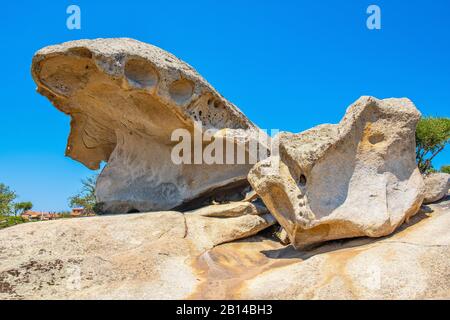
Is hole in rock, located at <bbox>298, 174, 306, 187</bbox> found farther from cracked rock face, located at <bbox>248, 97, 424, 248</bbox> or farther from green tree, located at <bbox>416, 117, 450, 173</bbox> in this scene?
green tree, located at <bbox>416, 117, 450, 173</bbox>

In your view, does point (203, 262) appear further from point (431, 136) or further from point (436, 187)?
point (431, 136)

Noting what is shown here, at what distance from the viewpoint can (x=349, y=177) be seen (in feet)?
22.5

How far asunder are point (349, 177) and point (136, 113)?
4862 millimetres

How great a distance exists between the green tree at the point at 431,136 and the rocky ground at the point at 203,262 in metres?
5.76

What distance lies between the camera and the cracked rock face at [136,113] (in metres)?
8.24

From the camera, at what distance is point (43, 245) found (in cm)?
689

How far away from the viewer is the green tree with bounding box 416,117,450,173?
1288 centimetres

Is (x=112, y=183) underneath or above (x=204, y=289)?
above

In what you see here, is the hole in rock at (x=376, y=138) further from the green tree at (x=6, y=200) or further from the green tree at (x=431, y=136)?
the green tree at (x=6, y=200)

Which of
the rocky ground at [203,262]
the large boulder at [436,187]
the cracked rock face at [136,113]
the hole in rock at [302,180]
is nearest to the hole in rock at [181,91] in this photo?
the cracked rock face at [136,113]
